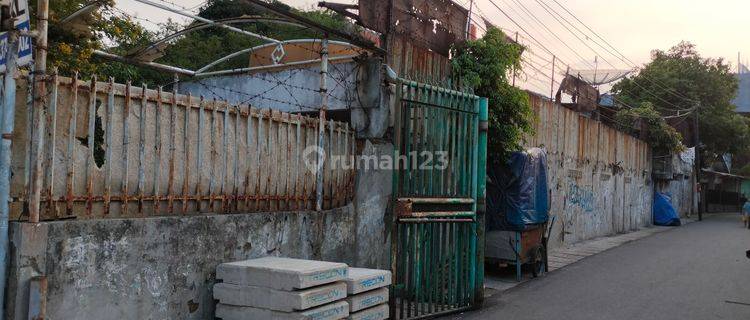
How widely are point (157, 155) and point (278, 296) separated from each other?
63.3 inches

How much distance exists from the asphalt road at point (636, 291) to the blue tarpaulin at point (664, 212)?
14.0 meters

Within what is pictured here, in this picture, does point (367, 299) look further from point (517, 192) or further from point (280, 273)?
point (517, 192)

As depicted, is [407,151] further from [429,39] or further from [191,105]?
[429,39]

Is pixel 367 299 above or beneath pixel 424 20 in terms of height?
beneath

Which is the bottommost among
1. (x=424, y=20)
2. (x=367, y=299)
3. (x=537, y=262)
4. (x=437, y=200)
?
(x=537, y=262)

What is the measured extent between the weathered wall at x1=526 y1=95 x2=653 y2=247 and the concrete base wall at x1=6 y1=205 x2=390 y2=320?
850 cm

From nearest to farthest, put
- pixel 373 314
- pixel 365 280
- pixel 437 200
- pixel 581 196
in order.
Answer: pixel 365 280 → pixel 373 314 → pixel 437 200 → pixel 581 196

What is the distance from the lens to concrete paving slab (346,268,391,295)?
527 centimetres

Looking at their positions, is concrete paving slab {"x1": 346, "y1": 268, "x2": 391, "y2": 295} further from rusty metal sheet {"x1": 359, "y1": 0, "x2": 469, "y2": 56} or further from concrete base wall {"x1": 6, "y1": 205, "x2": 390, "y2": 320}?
rusty metal sheet {"x1": 359, "y1": 0, "x2": 469, "y2": 56}

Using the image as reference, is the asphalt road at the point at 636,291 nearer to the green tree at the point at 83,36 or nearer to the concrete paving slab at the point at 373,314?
the concrete paving slab at the point at 373,314

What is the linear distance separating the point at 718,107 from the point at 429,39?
108ft

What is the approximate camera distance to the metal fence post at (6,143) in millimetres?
3941

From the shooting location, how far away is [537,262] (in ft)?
35.7

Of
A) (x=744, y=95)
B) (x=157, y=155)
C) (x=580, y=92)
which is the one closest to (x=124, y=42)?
(x=157, y=155)
